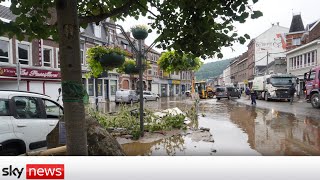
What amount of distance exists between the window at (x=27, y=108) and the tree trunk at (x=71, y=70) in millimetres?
2128

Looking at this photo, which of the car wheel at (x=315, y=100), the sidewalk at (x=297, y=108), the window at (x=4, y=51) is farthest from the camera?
the car wheel at (x=315, y=100)

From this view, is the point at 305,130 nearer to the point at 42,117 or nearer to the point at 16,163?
the point at 42,117

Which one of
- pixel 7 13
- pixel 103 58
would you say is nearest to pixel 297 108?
pixel 103 58

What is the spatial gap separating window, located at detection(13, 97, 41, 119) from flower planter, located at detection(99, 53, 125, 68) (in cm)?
204

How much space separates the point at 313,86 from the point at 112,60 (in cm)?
1417

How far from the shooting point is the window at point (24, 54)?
3.91 meters

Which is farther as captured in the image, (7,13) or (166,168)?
(7,13)

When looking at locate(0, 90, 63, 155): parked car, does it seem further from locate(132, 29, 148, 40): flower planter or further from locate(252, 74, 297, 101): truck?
locate(252, 74, 297, 101): truck

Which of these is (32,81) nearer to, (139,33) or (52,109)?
(52,109)

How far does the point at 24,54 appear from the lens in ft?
13.3

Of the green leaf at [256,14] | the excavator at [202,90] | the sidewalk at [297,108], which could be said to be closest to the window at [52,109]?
the green leaf at [256,14]

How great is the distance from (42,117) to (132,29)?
269 cm

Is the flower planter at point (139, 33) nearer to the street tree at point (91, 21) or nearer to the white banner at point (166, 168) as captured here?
the street tree at point (91, 21)

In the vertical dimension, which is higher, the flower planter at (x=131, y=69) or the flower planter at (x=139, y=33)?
the flower planter at (x=139, y=33)
